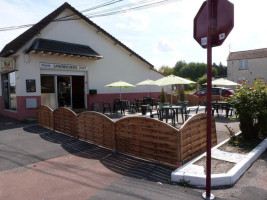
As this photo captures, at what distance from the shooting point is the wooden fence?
4613 millimetres

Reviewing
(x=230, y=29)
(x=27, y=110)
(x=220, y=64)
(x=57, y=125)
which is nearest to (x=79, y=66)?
(x=27, y=110)

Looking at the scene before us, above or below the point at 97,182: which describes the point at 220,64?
above

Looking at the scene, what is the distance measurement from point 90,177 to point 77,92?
10292 mm

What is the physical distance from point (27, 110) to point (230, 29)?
11.0 meters

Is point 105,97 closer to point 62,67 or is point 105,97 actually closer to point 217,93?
point 62,67

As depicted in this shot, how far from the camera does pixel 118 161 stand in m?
5.12

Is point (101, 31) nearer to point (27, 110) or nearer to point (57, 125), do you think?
point (27, 110)

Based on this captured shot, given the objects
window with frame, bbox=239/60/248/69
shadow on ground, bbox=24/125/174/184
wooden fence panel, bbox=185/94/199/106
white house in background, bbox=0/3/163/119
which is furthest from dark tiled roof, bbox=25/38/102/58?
window with frame, bbox=239/60/248/69

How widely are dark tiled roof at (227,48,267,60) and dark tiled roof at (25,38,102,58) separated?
26902mm

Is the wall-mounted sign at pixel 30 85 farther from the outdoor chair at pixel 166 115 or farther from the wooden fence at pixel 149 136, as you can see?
the outdoor chair at pixel 166 115

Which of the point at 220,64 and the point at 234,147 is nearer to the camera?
the point at 234,147

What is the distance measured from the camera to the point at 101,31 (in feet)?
48.2

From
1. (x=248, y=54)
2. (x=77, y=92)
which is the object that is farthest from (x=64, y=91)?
(x=248, y=54)

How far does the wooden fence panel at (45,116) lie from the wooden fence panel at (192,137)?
5862 millimetres
